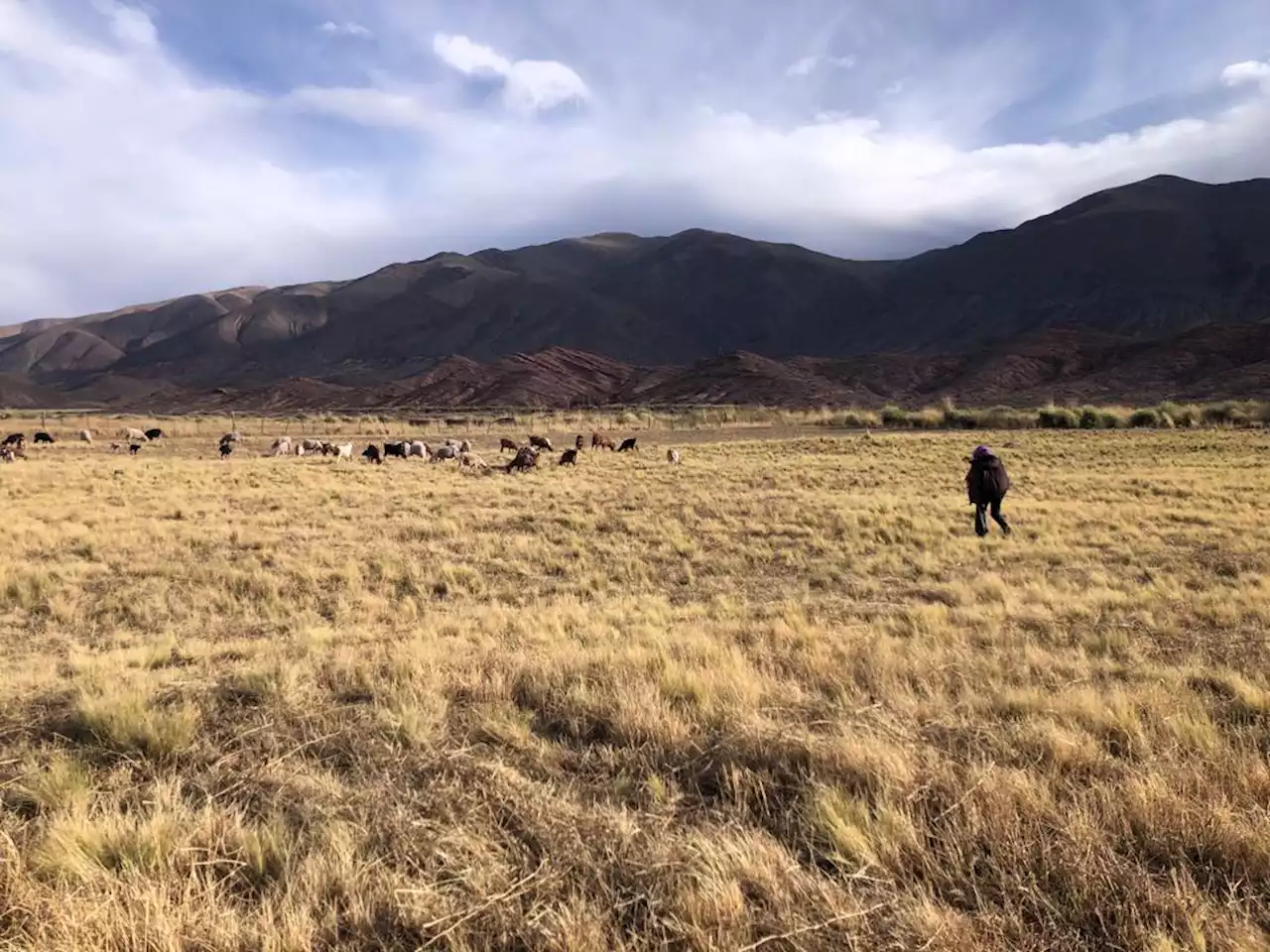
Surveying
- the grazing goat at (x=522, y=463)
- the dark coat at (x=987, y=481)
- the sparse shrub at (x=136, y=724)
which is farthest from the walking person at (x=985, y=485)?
the grazing goat at (x=522, y=463)

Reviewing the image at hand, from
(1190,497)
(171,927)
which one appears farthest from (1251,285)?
(171,927)

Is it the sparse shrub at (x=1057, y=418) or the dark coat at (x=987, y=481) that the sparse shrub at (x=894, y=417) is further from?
the dark coat at (x=987, y=481)

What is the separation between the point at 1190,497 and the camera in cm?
1938

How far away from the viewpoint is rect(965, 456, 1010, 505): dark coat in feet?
48.0

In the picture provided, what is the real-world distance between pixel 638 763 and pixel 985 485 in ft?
40.8

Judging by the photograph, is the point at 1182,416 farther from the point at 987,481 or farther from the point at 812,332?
the point at 812,332

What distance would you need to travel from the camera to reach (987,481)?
14.7 metres

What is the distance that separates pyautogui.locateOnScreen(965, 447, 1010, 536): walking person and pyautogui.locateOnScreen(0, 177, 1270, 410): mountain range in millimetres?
55953

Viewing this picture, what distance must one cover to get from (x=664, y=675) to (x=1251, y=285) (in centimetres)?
14542

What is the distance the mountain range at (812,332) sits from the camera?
81125 millimetres

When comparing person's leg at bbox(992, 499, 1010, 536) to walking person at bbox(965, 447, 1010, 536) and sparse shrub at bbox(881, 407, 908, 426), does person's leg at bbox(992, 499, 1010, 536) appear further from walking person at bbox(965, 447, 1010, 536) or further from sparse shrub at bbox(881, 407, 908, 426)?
sparse shrub at bbox(881, 407, 908, 426)

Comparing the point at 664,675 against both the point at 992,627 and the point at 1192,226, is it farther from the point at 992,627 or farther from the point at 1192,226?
the point at 1192,226

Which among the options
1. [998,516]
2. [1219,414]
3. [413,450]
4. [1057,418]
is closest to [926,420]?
[1057,418]

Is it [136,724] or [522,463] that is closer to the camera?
[136,724]
